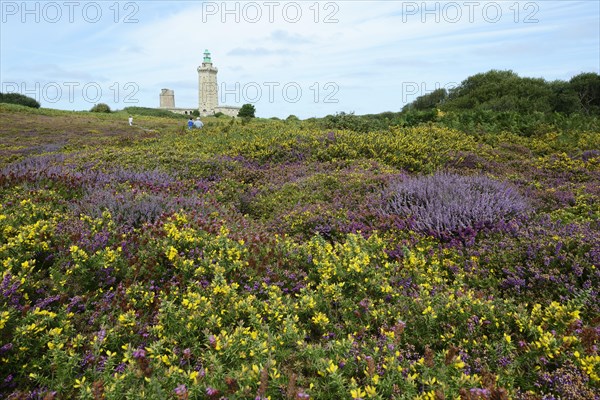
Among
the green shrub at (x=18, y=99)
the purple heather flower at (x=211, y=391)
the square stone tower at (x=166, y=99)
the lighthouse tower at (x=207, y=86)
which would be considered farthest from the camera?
the square stone tower at (x=166, y=99)

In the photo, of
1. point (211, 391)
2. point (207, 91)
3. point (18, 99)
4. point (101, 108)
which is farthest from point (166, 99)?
point (211, 391)

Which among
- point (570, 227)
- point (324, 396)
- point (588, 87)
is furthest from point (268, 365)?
point (588, 87)

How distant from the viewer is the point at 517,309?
3275 millimetres

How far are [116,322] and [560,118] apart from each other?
19179 mm

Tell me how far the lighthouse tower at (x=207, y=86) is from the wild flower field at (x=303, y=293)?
13219 centimetres

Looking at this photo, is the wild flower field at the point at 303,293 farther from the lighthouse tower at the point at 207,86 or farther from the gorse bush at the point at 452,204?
the lighthouse tower at the point at 207,86

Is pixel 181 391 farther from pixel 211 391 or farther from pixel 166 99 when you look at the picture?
pixel 166 99

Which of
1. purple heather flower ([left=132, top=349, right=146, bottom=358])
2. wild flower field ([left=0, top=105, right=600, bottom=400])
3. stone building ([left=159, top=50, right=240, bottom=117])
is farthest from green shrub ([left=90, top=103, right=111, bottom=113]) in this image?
purple heather flower ([left=132, top=349, right=146, bottom=358])

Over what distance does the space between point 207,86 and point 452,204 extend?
136708 millimetres

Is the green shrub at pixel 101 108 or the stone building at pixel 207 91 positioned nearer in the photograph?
the green shrub at pixel 101 108

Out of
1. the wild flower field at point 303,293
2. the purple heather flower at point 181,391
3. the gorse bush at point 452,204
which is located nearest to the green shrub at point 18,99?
the wild flower field at point 303,293

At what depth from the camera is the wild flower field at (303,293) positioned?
2.52 m

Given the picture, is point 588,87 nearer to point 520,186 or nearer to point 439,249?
point 520,186

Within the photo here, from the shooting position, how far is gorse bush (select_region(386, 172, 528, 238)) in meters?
5.23
